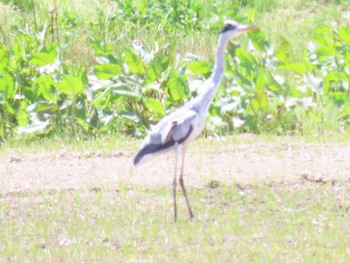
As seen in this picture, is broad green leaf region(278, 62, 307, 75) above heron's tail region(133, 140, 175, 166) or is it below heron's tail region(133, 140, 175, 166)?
below

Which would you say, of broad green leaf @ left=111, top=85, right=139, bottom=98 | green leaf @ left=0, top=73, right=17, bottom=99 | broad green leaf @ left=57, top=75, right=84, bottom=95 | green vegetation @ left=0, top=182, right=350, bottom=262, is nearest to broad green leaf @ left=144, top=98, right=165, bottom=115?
broad green leaf @ left=111, top=85, right=139, bottom=98

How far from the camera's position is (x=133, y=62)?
1113cm

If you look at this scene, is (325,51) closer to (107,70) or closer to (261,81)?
(261,81)

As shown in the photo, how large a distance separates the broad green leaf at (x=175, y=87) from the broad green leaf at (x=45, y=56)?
1.28 metres

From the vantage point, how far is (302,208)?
26.6 feet

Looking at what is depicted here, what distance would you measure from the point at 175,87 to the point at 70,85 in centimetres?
112

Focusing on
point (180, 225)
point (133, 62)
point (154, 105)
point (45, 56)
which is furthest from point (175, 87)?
point (180, 225)

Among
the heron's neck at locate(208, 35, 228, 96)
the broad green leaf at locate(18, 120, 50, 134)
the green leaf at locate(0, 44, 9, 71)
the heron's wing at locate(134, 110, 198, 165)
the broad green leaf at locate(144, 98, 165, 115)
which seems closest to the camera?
the heron's wing at locate(134, 110, 198, 165)

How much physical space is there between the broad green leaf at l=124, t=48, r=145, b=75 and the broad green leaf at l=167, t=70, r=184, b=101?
0.32m

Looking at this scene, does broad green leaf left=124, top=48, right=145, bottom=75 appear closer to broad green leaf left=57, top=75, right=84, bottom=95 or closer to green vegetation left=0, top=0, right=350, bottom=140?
green vegetation left=0, top=0, right=350, bottom=140

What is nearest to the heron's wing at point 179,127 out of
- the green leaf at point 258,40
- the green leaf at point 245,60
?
the green leaf at point 245,60

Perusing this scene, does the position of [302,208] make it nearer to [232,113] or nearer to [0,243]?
[0,243]

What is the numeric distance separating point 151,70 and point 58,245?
13.5ft

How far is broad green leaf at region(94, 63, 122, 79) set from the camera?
11062mm
